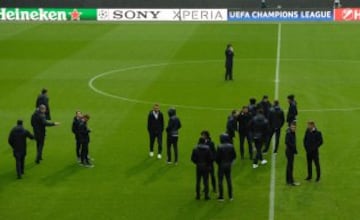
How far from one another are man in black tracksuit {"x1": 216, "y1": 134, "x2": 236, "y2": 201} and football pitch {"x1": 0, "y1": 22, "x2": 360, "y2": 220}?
1.60 feet

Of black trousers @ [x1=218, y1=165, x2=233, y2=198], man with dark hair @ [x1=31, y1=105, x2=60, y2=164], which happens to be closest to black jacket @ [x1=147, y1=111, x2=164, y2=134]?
man with dark hair @ [x1=31, y1=105, x2=60, y2=164]

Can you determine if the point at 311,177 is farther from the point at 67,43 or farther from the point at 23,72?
the point at 67,43

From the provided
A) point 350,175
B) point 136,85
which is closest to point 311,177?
point 350,175

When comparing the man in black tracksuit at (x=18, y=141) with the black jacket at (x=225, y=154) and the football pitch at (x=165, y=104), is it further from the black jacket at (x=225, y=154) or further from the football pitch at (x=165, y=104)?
the black jacket at (x=225, y=154)

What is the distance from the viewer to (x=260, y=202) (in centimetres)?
2064

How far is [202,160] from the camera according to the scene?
20391mm

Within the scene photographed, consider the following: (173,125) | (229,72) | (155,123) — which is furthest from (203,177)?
(229,72)

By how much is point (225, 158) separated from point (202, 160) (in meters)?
0.62

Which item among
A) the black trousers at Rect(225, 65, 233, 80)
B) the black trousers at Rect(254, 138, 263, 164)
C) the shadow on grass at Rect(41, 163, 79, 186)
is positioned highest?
the black trousers at Rect(225, 65, 233, 80)

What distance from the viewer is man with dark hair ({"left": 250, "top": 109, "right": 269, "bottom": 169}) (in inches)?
918

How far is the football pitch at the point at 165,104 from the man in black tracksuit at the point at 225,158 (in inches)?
19.2

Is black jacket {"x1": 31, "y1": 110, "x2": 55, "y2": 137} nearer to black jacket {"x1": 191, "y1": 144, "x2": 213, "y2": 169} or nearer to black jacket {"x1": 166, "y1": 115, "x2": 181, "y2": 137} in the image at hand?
black jacket {"x1": 166, "y1": 115, "x2": 181, "y2": 137}

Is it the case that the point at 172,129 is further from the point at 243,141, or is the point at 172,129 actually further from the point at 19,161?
the point at 19,161

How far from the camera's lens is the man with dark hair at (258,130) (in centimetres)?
2331
